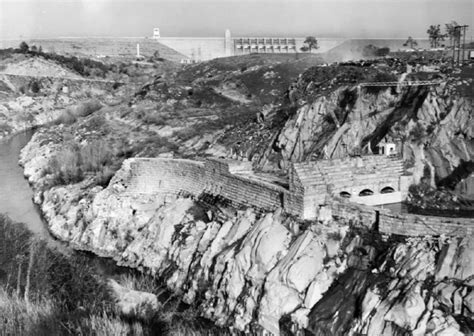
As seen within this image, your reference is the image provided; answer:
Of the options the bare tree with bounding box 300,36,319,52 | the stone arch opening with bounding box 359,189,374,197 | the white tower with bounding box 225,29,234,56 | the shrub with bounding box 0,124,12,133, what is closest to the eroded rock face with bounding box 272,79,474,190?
the stone arch opening with bounding box 359,189,374,197

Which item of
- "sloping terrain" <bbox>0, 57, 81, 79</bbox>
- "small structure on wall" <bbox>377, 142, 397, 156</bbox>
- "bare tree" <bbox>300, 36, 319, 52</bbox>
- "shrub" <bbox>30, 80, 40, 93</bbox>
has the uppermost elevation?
"bare tree" <bbox>300, 36, 319, 52</bbox>

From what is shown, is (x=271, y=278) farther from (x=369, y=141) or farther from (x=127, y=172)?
(x=127, y=172)

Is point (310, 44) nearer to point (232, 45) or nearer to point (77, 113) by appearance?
point (232, 45)

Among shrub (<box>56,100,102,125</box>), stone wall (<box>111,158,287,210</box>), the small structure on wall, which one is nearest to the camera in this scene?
stone wall (<box>111,158,287,210</box>)

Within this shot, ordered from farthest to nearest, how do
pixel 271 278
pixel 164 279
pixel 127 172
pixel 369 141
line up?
pixel 127 172 < pixel 369 141 < pixel 164 279 < pixel 271 278

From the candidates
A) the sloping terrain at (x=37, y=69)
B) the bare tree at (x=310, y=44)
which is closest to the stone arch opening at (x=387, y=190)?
the sloping terrain at (x=37, y=69)

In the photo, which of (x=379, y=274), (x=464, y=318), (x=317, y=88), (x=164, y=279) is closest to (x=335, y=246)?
(x=379, y=274)

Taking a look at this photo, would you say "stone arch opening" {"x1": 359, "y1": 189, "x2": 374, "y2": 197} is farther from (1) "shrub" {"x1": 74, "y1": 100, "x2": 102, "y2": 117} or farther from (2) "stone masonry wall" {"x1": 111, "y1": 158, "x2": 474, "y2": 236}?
(1) "shrub" {"x1": 74, "y1": 100, "x2": 102, "y2": 117}

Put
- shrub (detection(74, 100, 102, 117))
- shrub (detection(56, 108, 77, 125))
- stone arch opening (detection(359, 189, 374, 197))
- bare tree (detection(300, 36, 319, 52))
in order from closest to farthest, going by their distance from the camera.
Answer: stone arch opening (detection(359, 189, 374, 197)) → shrub (detection(56, 108, 77, 125)) → shrub (detection(74, 100, 102, 117)) → bare tree (detection(300, 36, 319, 52))

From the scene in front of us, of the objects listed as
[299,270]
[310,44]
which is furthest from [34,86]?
[299,270]
